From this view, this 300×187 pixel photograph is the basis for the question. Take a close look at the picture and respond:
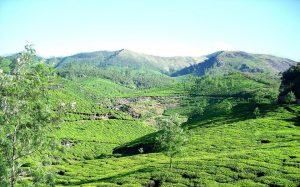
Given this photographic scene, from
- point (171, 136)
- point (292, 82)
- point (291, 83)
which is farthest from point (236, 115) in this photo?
point (171, 136)

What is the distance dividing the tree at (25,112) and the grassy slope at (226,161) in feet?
99.7

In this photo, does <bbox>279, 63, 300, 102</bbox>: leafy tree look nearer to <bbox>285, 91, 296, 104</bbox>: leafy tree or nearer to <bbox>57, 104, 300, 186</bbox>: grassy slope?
<bbox>285, 91, 296, 104</bbox>: leafy tree

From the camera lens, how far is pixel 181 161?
262 ft

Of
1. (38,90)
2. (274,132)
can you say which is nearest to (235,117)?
(274,132)

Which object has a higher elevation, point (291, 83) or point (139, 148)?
point (291, 83)

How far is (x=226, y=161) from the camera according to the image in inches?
2849

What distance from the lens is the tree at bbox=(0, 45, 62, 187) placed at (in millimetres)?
38875

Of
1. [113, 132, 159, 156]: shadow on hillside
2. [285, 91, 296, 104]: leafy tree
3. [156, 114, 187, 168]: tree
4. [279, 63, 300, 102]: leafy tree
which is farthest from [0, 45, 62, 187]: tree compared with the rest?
[279, 63, 300, 102]: leafy tree

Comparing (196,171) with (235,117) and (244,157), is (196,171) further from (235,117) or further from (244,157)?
(235,117)

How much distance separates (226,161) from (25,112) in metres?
45.6

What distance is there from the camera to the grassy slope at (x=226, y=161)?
64.3 meters

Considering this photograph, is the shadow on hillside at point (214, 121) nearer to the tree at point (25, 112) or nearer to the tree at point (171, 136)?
the tree at point (171, 136)

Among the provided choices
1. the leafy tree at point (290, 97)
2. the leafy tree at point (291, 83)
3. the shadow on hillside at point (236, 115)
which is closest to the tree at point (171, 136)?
the shadow on hillside at point (236, 115)

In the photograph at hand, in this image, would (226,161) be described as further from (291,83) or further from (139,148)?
(291,83)
